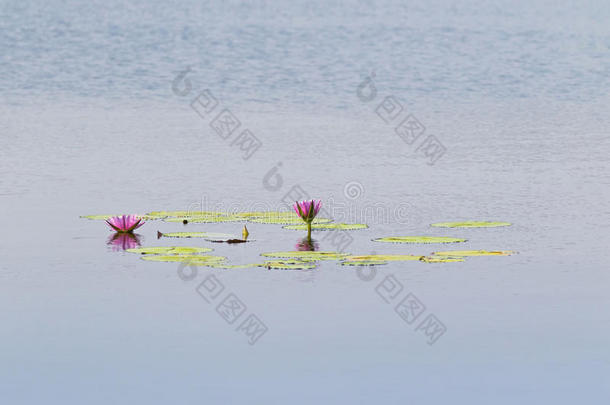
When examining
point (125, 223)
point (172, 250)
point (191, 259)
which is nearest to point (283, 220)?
point (125, 223)

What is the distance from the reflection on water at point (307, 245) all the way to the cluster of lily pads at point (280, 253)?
0.71ft

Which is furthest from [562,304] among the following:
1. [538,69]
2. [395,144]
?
[538,69]

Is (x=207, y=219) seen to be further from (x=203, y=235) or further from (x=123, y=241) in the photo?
(x=123, y=241)

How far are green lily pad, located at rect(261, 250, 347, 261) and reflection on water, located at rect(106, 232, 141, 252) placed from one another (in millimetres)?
1672

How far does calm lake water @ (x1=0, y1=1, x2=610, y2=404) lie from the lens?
9.56m

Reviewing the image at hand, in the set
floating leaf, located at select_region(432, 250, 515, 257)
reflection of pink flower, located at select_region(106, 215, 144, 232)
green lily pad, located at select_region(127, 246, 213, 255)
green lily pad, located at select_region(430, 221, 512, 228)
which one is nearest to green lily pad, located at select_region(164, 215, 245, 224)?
reflection of pink flower, located at select_region(106, 215, 144, 232)

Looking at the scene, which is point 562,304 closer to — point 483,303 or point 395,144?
point 483,303

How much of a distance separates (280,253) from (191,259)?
88cm

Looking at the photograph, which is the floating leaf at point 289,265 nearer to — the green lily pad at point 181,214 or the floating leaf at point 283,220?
the floating leaf at point 283,220

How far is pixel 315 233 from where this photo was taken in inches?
576

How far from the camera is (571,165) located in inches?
804

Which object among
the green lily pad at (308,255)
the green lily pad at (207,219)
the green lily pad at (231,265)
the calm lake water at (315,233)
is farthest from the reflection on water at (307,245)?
the green lily pad at (207,219)

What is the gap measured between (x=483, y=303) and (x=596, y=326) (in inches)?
43.0

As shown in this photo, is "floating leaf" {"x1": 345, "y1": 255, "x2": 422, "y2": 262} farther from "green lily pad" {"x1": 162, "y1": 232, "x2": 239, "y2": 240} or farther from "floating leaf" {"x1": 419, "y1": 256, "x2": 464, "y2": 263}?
"green lily pad" {"x1": 162, "y1": 232, "x2": 239, "y2": 240}
